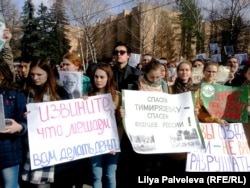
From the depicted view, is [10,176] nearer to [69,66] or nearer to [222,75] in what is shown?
[69,66]

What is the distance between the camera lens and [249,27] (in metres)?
33.1

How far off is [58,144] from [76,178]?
2.36ft

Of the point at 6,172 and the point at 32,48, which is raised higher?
the point at 32,48

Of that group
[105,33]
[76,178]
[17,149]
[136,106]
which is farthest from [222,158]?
[105,33]

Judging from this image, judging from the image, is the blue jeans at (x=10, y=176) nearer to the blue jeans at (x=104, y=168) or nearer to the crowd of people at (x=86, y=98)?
the crowd of people at (x=86, y=98)

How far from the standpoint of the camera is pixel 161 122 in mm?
3699

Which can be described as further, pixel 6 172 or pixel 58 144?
pixel 58 144

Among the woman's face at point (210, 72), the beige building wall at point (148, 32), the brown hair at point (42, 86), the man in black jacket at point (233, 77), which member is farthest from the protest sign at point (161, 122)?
the beige building wall at point (148, 32)

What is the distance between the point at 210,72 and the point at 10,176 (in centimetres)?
240

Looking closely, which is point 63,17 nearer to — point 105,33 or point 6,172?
point 105,33

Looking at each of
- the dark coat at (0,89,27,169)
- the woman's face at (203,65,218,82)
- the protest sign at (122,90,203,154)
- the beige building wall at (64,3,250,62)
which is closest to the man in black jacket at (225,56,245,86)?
the woman's face at (203,65,218,82)

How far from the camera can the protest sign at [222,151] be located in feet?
12.5

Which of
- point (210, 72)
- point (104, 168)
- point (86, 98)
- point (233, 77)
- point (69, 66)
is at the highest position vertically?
point (69, 66)

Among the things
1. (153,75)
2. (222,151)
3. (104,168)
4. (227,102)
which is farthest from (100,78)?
(222,151)
